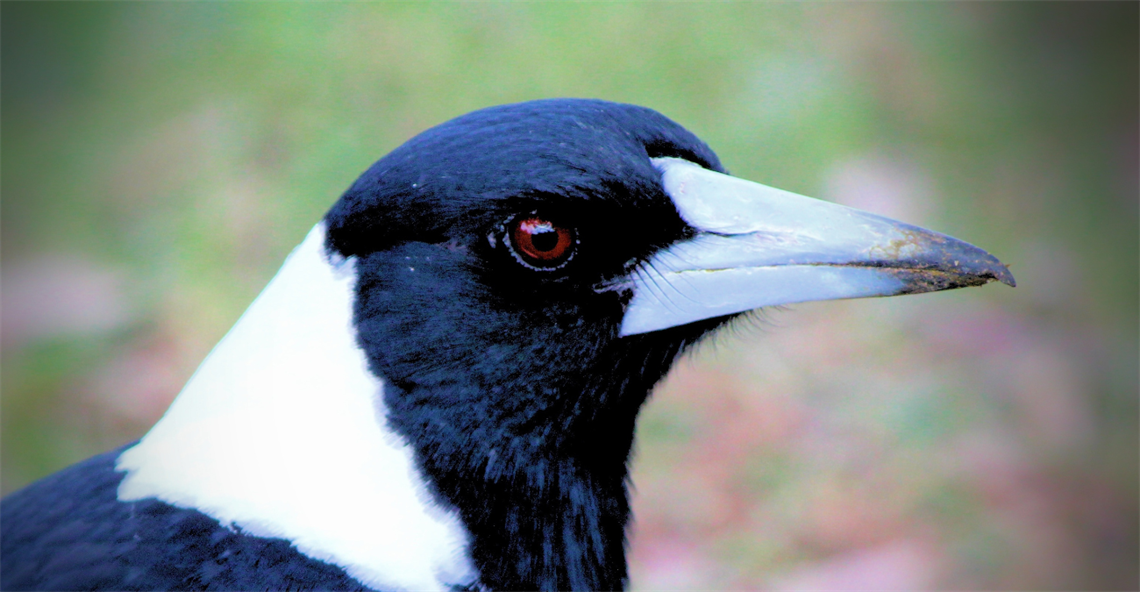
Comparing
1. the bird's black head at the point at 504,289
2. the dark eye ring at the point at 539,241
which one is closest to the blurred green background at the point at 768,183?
the bird's black head at the point at 504,289

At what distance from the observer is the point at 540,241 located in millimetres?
1118

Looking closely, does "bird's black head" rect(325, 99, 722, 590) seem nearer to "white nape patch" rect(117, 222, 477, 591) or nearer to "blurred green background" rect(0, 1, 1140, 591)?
"white nape patch" rect(117, 222, 477, 591)

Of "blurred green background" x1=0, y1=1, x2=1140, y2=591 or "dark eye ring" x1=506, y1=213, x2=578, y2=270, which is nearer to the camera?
"dark eye ring" x1=506, y1=213, x2=578, y2=270

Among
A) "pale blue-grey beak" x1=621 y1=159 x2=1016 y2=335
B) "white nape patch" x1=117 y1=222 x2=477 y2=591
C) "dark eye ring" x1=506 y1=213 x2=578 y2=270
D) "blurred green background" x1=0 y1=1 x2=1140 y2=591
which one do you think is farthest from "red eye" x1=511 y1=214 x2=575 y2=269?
"blurred green background" x1=0 y1=1 x2=1140 y2=591

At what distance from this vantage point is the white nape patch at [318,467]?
1.13m

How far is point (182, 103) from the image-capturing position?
11.5 feet

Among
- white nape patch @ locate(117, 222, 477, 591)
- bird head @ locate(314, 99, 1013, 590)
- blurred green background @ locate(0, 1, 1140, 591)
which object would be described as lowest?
white nape patch @ locate(117, 222, 477, 591)

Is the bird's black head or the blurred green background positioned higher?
the blurred green background

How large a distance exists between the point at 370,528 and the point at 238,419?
220 mm

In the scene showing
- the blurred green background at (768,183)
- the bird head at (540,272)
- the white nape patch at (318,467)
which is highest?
the blurred green background at (768,183)

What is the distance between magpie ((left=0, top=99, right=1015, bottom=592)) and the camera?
1114 millimetres

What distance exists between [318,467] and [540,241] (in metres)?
0.39

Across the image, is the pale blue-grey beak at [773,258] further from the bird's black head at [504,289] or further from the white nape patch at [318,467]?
the white nape patch at [318,467]

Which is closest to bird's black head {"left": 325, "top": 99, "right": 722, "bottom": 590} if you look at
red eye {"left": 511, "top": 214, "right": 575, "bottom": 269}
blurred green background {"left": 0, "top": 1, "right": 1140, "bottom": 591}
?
red eye {"left": 511, "top": 214, "right": 575, "bottom": 269}
